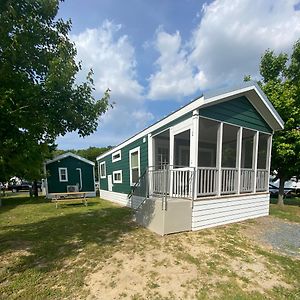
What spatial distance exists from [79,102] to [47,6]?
185 cm

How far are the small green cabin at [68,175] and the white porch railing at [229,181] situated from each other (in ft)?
48.3

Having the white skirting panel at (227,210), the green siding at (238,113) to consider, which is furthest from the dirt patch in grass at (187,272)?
the green siding at (238,113)

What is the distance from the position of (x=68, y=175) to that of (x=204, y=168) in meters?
16.3

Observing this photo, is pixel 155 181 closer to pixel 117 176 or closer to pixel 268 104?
pixel 268 104

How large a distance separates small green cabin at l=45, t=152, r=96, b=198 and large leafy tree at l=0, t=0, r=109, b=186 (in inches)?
613

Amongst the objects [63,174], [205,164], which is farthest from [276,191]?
[63,174]

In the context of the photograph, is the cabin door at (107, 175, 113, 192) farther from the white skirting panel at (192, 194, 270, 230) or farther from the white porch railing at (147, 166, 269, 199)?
the white skirting panel at (192, 194, 270, 230)

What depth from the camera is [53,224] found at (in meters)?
7.77

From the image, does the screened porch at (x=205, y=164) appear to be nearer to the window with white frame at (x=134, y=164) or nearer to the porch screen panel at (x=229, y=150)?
the porch screen panel at (x=229, y=150)

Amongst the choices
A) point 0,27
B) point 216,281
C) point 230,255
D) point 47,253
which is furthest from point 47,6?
point 230,255

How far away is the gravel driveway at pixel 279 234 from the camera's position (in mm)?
5074

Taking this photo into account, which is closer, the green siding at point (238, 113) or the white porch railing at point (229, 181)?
the green siding at point (238, 113)

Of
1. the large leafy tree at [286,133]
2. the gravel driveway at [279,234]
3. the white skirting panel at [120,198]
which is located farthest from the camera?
the white skirting panel at [120,198]

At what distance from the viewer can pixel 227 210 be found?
283 inches
